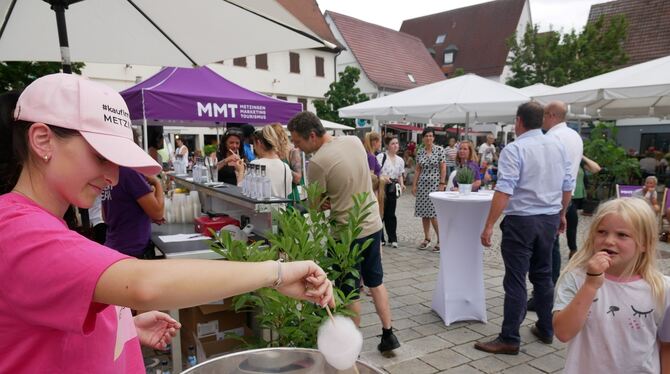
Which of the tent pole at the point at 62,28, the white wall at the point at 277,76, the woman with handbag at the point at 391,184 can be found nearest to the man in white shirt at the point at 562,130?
the woman with handbag at the point at 391,184

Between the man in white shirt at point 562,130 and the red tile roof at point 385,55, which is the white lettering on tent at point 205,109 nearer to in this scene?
the man in white shirt at point 562,130

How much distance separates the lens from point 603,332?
1.73 m

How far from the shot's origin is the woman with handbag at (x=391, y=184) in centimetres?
660

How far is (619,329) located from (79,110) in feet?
6.87

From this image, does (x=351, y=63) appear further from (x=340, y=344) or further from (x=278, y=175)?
(x=340, y=344)

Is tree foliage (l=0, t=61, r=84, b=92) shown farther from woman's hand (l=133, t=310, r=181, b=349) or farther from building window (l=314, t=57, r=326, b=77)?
building window (l=314, t=57, r=326, b=77)

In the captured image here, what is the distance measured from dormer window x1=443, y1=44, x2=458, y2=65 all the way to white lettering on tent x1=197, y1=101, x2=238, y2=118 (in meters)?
38.2

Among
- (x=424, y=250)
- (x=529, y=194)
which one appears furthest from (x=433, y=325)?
(x=424, y=250)

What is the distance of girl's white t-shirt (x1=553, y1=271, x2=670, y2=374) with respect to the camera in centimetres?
167

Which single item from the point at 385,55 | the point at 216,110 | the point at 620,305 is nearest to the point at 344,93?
the point at 385,55

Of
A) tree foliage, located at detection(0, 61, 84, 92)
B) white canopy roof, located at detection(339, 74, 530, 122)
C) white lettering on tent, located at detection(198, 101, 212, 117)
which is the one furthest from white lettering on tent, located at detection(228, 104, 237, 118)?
tree foliage, located at detection(0, 61, 84, 92)

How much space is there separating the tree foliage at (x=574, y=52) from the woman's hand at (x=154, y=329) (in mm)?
20538

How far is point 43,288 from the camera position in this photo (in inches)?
26.3

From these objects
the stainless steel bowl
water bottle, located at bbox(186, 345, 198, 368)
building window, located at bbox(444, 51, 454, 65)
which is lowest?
water bottle, located at bbox(186, 345, 198, 368)
